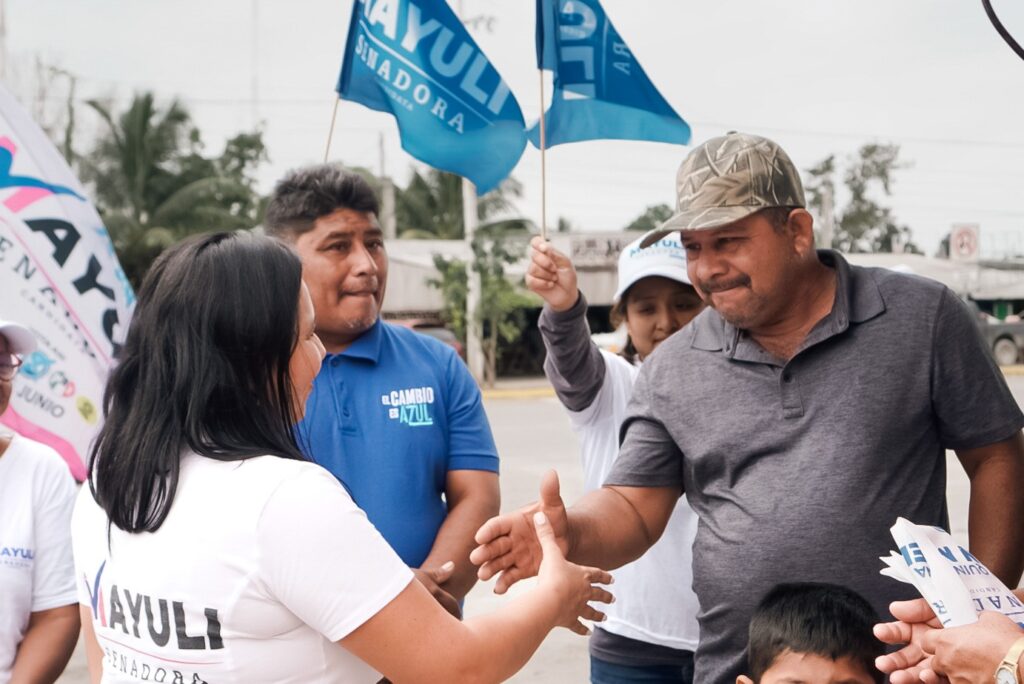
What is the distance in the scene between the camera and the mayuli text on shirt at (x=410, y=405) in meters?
2.89

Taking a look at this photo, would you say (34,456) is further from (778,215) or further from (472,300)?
(472,300)

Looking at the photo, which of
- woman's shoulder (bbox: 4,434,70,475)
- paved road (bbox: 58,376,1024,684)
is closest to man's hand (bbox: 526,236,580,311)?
woman's shoulder (bbox: 4,434,70,475)

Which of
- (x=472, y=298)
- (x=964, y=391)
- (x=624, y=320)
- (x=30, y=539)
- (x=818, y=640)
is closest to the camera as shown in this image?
(x=818, y=640)

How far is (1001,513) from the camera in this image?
99.7 inches

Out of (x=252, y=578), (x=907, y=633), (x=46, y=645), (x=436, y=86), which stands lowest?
(x=46, y=645)

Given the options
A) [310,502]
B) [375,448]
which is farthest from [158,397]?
[375,448]

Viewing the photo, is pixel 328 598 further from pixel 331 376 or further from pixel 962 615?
pixel 331 376

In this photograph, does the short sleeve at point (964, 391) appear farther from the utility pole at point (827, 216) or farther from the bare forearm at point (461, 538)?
the utility pole at point (827, 216)

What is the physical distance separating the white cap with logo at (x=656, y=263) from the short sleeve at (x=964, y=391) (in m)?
0.97

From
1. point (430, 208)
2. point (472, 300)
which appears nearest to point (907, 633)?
point (472, 300)

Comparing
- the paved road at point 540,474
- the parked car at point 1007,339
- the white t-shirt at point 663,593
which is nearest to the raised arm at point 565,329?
the white t-shirt at point 663,593

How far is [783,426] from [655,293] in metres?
1.07

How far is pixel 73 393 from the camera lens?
3.27m

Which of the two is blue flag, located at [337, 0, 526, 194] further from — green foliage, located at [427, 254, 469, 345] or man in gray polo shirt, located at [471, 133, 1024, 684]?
green foliage, located at [427, 254, 469, 345]
